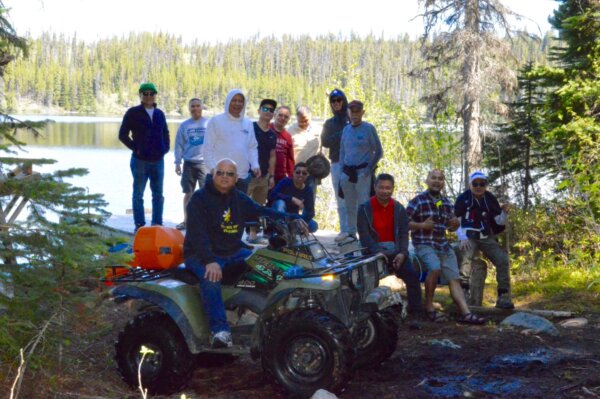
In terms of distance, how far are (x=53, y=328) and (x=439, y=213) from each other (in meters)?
4.58

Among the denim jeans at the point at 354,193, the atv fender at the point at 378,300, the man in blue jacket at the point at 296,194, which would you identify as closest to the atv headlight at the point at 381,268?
the atv fender at the point at 378,300

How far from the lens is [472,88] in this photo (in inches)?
704

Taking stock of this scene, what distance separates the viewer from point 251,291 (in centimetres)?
623

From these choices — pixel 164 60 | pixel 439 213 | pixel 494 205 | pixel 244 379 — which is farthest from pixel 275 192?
pixel 164 60

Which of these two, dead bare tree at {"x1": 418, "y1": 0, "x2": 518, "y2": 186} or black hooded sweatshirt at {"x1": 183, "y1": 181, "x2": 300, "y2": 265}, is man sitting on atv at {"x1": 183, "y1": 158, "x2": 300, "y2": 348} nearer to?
black hooded sweatshirt at {"x1": 183, "y1": 181, "x2": 300, "y2": 265}

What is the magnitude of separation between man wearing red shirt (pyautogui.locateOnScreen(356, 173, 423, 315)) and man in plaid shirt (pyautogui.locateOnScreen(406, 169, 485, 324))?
23 cm

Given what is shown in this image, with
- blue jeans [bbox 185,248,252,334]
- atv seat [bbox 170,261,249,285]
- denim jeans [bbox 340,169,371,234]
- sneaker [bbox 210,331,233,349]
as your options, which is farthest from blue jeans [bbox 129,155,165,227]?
sneaker [bbox 210,331,233,349]

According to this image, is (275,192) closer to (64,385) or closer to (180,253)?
(180,253)

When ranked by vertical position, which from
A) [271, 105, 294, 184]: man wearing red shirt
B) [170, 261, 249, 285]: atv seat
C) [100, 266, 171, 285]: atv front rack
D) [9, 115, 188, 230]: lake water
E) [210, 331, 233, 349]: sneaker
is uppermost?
[271, 105, 294, 184]: man wearing red shirt

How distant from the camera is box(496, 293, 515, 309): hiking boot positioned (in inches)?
355

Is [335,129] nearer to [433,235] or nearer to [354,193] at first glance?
[354,193]

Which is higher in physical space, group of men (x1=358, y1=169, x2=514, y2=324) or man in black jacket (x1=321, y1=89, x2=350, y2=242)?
man in black jacket (x1=321, y1=89, x2=350, y2=242)

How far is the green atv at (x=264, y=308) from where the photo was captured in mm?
5863

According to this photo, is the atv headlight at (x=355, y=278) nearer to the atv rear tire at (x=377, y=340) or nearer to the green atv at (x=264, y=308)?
the green atv at (x=264, y=308)
